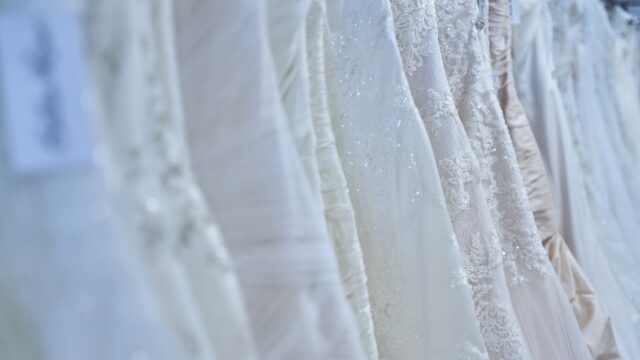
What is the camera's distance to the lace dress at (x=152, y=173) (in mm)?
280

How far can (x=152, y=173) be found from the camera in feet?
0.95

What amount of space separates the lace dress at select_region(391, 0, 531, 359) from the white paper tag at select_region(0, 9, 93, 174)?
0.39 m

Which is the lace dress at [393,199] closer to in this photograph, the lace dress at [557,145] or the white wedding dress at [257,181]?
the white wedding dress at [257,181]

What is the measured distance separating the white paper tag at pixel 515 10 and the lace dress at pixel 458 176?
292mm

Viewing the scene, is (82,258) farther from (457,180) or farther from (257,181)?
(457,180)

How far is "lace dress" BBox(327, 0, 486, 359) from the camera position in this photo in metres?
0.57

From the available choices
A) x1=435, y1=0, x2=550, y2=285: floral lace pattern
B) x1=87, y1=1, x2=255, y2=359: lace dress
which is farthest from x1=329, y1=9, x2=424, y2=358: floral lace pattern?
x1=87, y1=1, x2=255, y2=359: lace dress

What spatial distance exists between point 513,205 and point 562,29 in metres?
0.44

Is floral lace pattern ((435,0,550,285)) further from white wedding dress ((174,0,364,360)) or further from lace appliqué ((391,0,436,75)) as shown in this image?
white wedding dress ((174,0,364,360))

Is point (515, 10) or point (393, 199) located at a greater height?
point (515, 10)

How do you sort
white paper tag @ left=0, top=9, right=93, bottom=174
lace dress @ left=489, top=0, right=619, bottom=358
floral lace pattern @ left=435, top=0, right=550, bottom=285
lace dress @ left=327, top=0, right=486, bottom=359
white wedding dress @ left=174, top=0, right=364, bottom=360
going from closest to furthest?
white paper tag @ left=0, top=9, right=93, bottom=174
white wedding dress @ left=174, top=0, right=364, bottom=360
lace dress @ left=327, top=0, right=486, bottom=359
floral lace pattern @ left=435, top=0, right=550, bottom=285
lace dress @ left=489, top=0, right=619, bottom=358

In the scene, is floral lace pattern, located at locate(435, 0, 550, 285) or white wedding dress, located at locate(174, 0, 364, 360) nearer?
white wedding dress, located at locate(174, 0, 364, 360)

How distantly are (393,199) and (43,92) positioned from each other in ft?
1.15

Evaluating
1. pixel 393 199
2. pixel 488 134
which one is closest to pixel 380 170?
pixel 393 199
